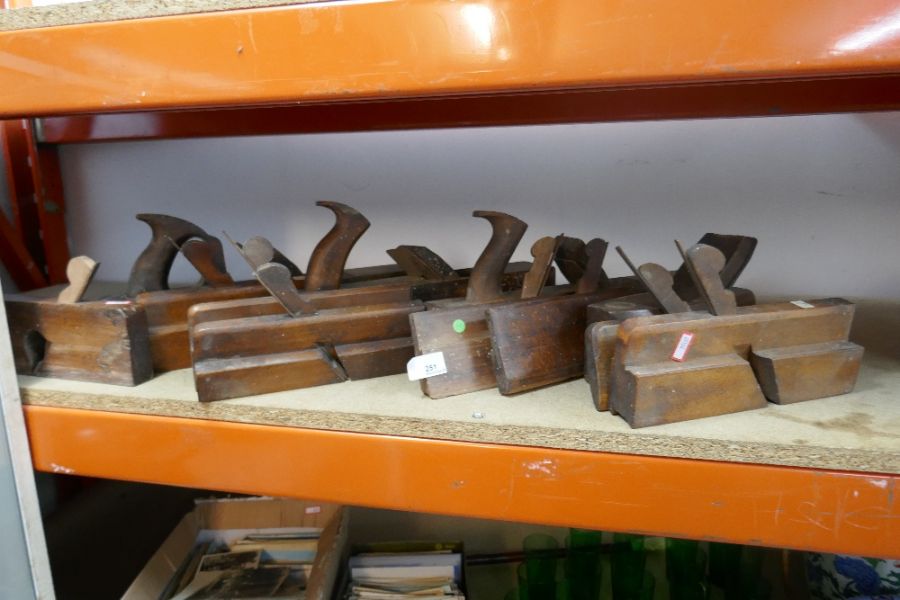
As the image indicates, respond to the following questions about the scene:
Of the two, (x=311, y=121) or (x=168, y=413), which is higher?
(x=311, y=121)

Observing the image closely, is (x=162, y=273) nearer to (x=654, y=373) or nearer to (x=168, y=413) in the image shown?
(x=168, y=413)

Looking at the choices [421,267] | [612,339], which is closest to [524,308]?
[612,339]

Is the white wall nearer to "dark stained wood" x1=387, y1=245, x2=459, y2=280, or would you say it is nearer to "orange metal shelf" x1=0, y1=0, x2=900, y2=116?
"dark stained wood" x1=387, y1=245, x2=459, y2=280

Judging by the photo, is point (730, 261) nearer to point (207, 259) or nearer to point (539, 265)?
point (539, 265)

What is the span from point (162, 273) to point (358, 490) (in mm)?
Result: 471

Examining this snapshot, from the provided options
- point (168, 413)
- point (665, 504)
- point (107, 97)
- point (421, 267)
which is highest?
point (107, 97)

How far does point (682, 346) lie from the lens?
65cm

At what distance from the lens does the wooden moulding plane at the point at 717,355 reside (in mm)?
633

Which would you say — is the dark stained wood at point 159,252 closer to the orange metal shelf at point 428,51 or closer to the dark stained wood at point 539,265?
the orange metal shelf at point 428,51

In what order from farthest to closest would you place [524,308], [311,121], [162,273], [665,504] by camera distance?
[311,121]
[162,273]
[524,308]
[665,504]

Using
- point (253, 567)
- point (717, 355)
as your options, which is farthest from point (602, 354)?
point (253, 567)

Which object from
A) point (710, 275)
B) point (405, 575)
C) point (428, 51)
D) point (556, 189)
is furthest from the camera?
point (556, 189)

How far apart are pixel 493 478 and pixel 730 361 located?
0.95 ft

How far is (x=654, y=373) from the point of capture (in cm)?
62
